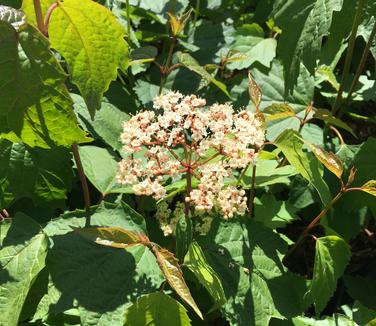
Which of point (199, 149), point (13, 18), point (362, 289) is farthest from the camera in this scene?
point (362, 289)

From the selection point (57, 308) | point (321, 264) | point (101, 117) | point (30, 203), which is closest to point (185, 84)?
point (101, 117)

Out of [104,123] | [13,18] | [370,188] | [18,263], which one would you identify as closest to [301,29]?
[370,188]

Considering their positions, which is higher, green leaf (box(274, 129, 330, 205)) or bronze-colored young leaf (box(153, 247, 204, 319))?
green leaf (box(274, 129, 330, 205))

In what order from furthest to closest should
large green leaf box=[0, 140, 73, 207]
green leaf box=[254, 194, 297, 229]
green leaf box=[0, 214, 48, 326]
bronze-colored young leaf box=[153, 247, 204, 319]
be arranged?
1. green leaf box=[254, 194, 297, 229]
2. large green leaf box=[0, 140, 73, 207]
3. green leaf box=[0, 214, 48, 326]
4. bronze-colored young leaf box=[153, 247, 204, 319]

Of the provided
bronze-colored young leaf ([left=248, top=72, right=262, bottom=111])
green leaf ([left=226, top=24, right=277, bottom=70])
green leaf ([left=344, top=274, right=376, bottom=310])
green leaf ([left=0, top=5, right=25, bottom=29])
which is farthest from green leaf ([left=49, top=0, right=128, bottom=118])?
green leaf ([left=344, top=274, right=376, bottom=310])

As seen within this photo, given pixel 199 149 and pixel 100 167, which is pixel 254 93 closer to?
pixel 199 149

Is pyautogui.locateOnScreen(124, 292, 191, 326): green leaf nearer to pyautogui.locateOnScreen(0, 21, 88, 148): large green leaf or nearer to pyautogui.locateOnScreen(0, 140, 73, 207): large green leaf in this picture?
pyautogui.locateOnScreen(0, 21, 88, 148): large green leaf

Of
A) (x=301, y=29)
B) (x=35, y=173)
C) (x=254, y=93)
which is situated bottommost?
(x=35, y=173)

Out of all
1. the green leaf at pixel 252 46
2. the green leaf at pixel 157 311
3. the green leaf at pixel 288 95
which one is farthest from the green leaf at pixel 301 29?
the green leaf at pixel 157 311
